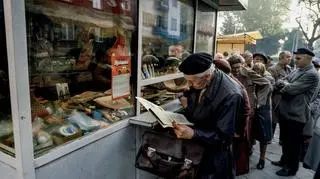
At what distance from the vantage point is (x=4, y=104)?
5.85ft

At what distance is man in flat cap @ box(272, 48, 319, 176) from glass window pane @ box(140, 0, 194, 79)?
158 centimetres

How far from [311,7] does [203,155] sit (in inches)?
684

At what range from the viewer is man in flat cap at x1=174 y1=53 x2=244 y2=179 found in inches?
74.8

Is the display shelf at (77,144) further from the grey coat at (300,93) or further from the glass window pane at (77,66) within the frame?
the grey coat at (300,93)

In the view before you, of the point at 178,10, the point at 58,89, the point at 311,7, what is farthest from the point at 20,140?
the point at 311,7

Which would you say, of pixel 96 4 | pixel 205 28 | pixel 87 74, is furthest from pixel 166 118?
pixel 205 28

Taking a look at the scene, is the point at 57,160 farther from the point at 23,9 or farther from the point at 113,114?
the point at 23,9

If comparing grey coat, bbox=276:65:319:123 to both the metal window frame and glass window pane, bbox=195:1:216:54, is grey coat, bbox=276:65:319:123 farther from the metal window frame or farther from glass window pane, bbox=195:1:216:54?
the metal window frame

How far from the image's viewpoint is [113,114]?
8.66ft

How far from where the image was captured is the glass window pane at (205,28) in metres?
4.65

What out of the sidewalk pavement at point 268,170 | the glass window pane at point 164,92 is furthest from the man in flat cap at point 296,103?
the glass window pane at point 164,92

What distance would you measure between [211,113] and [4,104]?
138 centimetres

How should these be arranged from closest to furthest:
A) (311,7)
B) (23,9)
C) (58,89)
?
1. (23,9)
2. (58,89)
3. (311,7)

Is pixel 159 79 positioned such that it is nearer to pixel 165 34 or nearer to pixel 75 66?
pixel 165 34
